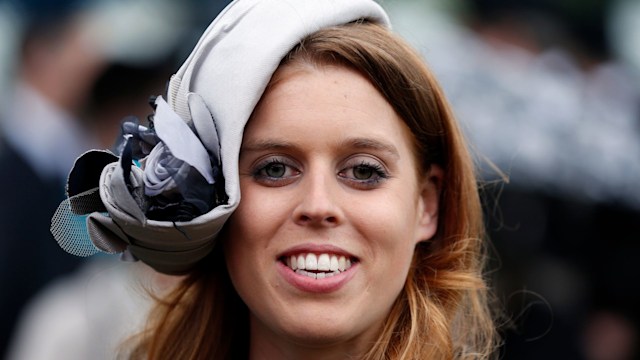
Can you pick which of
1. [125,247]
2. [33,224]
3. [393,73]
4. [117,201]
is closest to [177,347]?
[125,247]

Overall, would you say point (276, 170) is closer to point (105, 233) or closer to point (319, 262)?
point (319, 262)

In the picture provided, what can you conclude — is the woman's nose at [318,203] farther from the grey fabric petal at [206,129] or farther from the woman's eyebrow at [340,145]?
the grey fabric petal at [206,129]

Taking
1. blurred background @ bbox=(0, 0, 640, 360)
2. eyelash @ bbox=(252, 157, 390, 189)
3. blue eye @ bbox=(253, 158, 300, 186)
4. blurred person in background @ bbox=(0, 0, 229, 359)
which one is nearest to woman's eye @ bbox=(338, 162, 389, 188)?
eyelash @ bbox=(252, 157, 390, 189)

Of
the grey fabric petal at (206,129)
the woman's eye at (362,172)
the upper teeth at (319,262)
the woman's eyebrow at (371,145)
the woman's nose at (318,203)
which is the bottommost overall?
the upper teeth at (319,262)

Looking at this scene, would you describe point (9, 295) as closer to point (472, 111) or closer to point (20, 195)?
point (20, 195)

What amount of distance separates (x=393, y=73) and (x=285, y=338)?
740 mm

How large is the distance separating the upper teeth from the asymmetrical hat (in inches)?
8.2

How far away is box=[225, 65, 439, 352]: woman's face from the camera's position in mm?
3174

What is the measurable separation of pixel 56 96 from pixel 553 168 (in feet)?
7.91

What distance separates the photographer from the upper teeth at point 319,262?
317cm

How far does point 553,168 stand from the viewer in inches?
246

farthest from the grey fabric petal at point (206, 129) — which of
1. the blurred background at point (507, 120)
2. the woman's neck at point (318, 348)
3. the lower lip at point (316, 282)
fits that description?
the blurred background at point (507, 120)

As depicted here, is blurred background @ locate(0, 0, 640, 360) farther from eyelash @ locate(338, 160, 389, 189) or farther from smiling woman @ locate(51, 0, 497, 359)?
eyelash @ locate(338, 160, 389, 189)

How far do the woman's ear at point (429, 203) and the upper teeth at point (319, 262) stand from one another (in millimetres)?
361
